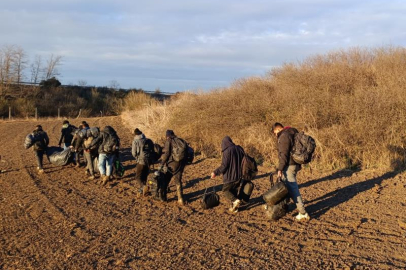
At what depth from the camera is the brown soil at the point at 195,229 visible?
628 centimetres

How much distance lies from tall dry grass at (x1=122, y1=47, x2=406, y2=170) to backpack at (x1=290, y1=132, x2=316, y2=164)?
5775mm

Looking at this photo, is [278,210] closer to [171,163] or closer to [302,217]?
[302,217]

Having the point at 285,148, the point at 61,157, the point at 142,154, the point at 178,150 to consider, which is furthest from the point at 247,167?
the point at 61,157

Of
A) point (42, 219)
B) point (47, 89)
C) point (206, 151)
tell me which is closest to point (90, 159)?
point (42, 219)

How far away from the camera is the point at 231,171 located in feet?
28.7

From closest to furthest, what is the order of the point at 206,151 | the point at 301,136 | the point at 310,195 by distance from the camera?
the point at 301,136 < the point at 310,195 < the point at 206,151

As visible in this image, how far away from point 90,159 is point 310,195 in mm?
6097

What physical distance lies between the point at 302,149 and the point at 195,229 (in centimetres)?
235

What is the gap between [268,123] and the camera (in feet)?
51.0

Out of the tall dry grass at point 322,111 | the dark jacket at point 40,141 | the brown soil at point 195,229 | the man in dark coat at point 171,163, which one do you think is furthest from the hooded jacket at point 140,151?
the tall dry grass at point 322,111

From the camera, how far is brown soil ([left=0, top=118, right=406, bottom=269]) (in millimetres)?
6277

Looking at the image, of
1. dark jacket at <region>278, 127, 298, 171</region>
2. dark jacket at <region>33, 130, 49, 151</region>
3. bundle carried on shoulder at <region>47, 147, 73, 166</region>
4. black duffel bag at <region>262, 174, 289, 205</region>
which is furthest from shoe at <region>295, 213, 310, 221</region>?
dark jacket at <region>33, 130, 49, 151</region>

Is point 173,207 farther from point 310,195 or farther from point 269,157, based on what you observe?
point 269,157

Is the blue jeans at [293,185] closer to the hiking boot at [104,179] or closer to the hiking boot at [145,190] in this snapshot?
the hiking boot at [145,190]
